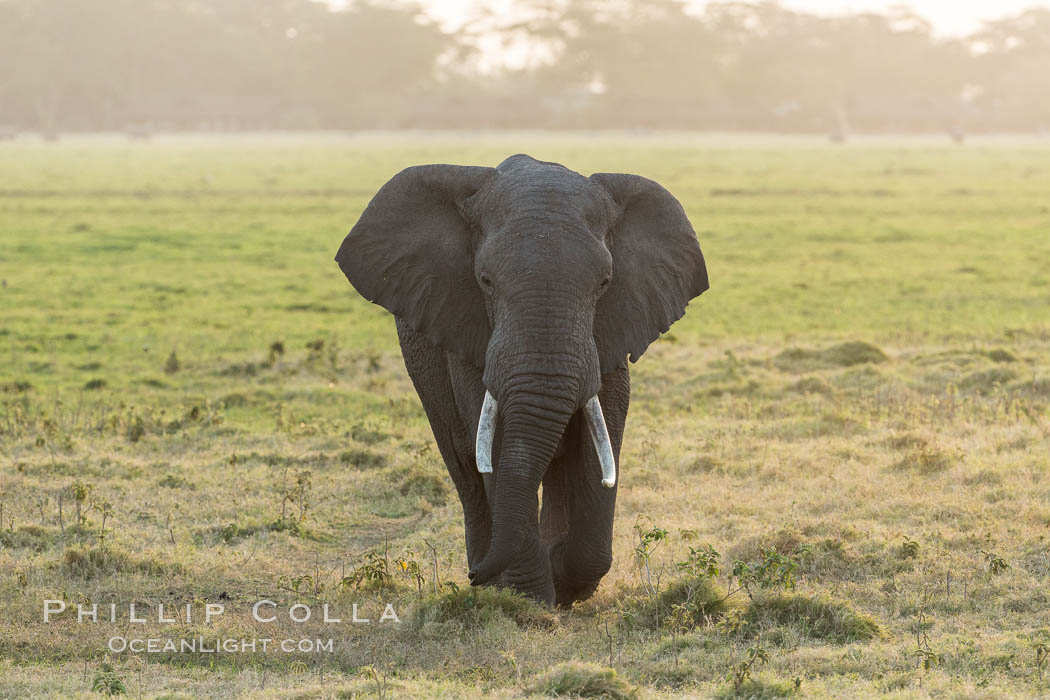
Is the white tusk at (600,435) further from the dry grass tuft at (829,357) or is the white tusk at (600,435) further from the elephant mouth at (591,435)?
the dry grass tuft at (829,357)

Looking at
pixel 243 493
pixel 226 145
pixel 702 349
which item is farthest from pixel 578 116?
pixel 243 493

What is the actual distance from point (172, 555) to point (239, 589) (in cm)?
60

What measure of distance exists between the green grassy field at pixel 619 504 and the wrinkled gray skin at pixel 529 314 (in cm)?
40

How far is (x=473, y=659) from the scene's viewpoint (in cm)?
600

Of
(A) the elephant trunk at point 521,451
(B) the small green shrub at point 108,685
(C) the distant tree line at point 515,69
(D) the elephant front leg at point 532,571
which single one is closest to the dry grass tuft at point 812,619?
(D) the elephant front leg at point 532,571

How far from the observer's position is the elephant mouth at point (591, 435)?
5941mm

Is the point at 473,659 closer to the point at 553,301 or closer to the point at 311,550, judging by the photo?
the point at 553,301

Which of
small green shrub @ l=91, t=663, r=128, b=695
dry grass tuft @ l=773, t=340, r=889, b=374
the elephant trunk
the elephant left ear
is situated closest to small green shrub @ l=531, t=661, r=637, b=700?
the elephant trunk

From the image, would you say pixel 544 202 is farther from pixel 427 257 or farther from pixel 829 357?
pixel 829 357

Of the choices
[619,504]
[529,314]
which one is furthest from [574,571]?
[619,504]

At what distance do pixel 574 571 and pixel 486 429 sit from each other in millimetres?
1037

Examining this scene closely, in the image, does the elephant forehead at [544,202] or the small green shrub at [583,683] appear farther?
the elephant forehead at [544,202]

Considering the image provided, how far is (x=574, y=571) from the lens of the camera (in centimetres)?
659

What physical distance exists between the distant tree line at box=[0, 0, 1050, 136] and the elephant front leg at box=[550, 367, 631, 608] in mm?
78225
